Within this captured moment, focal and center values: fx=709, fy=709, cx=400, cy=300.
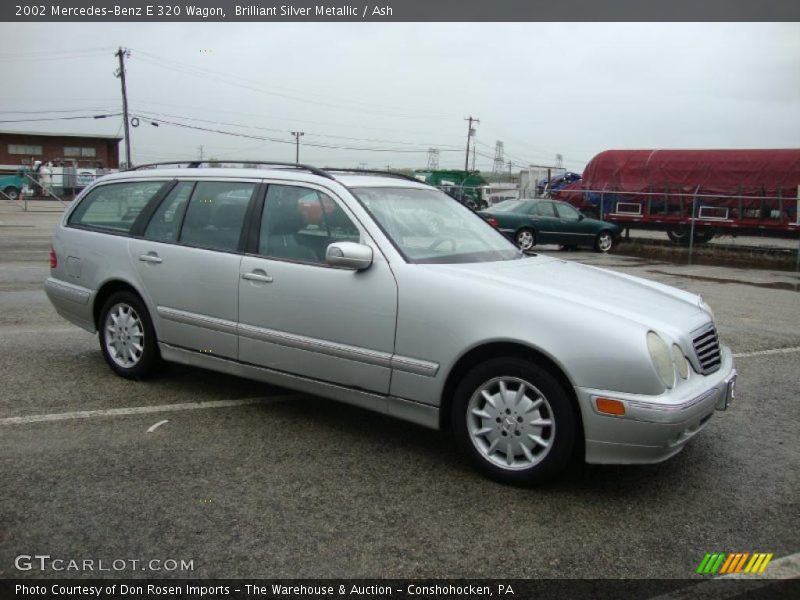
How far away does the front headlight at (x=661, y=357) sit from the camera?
333cm

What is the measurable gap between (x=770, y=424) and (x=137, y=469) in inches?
155

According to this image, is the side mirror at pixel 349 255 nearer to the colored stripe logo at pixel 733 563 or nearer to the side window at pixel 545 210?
the colored stripe logo at pixel 733 563

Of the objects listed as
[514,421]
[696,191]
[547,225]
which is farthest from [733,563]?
[696,191]

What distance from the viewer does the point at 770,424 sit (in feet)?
15.4

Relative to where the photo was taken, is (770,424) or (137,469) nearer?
(137,469)

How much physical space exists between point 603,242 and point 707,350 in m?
16.8

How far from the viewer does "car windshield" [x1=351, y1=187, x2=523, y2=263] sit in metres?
4.21

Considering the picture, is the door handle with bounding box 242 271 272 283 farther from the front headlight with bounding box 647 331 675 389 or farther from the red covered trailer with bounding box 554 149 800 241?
the red covered trailer with bounding box 554 149 800 241

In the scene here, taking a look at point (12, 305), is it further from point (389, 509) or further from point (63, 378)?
point (389, 509)

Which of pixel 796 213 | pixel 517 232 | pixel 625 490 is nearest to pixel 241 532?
pixel 625 490

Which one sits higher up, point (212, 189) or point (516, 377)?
point (212, 189)

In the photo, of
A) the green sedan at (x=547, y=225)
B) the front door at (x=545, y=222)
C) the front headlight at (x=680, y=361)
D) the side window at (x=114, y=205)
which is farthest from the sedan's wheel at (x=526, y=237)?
the front headlight at (x=680, y=361)

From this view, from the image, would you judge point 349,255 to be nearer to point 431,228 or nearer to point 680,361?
point 431,228

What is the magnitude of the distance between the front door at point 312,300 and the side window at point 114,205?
1.32m
